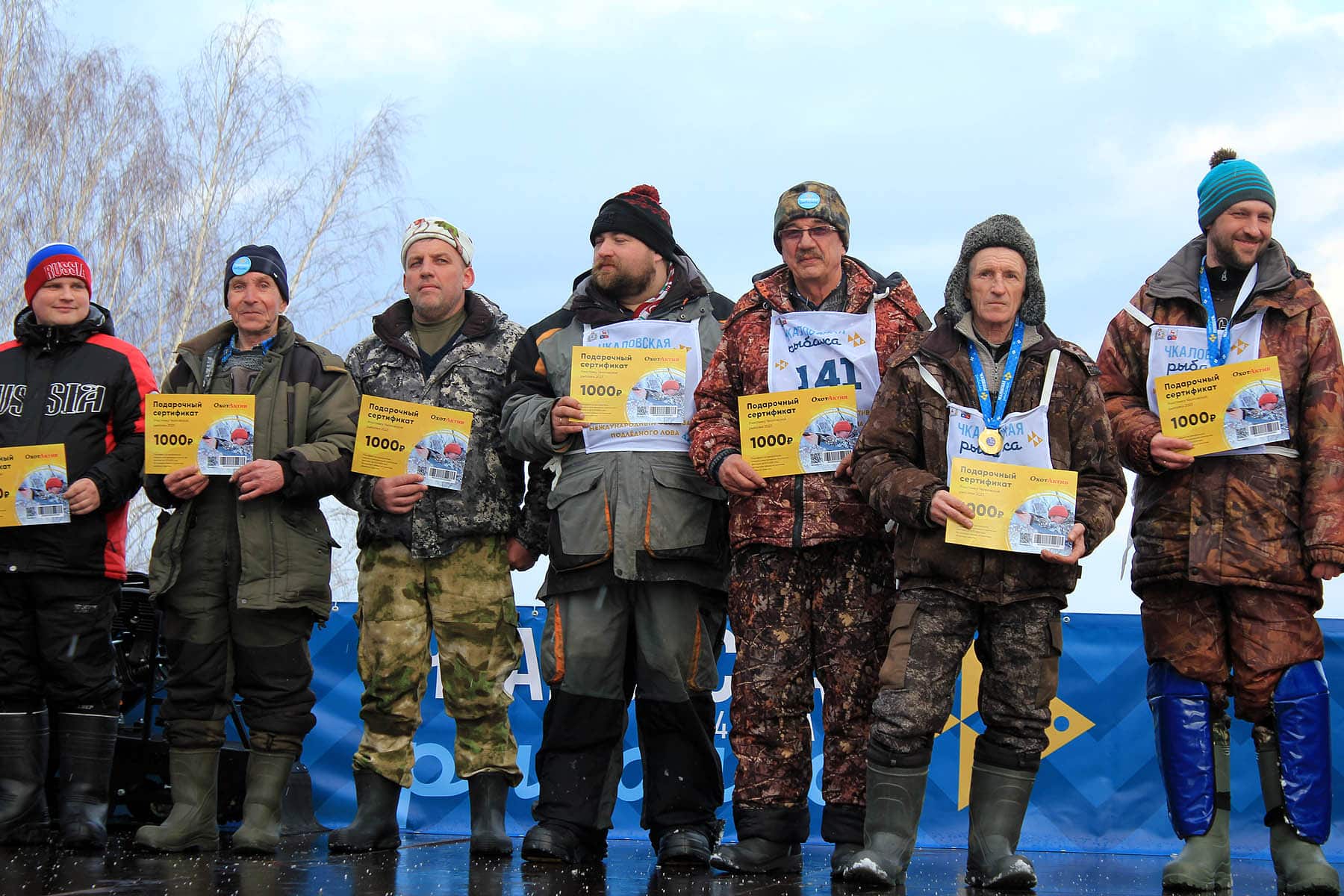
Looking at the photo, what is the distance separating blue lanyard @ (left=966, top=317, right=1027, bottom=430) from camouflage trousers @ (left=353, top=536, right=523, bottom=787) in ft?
6.56

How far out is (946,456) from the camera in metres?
4.30

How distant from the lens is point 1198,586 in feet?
14.6

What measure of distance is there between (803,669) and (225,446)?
7.51 feet

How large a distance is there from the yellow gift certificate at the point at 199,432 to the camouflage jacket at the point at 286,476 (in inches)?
3.9

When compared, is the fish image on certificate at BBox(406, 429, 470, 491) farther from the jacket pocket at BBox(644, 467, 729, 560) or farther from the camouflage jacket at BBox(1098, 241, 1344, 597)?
the camouflage jacket at BBox(1098, 241, 1344, 597)

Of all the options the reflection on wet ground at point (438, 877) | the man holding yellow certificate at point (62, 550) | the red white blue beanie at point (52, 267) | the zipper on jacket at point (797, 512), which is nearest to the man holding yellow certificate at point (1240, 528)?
the reflection on wet ground at point (438, 877)

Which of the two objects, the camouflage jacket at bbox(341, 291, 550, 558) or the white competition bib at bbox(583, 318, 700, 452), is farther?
the camouflage jacket at bbox(341, 291, 550, 558)

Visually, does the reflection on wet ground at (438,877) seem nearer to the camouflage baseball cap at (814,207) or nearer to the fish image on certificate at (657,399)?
the fish image on certificate at (657,399)

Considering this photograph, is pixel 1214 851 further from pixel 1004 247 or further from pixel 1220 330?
pixel 1004 247

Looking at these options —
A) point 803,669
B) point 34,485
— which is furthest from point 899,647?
point 34,485

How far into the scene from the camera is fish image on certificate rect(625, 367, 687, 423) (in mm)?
4938

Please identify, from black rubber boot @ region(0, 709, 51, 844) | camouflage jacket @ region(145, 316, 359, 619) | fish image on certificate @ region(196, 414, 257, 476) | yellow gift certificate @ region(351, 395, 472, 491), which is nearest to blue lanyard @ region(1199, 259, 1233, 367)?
yellow gift certificate @ region(351, 395, 472, 491)

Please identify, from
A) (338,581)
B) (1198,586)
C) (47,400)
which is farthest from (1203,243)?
(338,581)

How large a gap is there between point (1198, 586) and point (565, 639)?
7.00 ft
